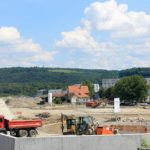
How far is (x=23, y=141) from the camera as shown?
17312 millimetres

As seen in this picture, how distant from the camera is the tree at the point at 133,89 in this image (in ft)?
454

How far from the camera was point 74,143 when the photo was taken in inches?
712

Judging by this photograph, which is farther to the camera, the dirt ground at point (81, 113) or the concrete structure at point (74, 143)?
the dirt ground at point (81, 113)

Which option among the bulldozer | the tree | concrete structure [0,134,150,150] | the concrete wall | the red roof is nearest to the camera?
concrete structure [0,134,150,150]

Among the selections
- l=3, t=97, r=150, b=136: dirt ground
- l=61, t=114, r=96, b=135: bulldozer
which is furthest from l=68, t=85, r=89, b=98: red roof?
l=61, t=114, r=96, b=135: bulldozer

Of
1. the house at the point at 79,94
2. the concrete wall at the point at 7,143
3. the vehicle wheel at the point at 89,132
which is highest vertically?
the house at the point at 79,94

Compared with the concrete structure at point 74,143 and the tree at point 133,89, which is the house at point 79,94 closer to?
the tree at point 133,89

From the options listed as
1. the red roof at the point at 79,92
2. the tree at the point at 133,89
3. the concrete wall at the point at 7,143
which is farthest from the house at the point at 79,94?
the concrete wall at the point at 7,143

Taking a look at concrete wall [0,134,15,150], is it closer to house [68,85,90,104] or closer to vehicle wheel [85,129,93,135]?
vehicle wheel [85,129,93,135]

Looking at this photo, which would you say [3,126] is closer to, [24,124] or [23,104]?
[24,124]

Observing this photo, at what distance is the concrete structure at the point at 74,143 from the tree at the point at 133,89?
119650 millimetres

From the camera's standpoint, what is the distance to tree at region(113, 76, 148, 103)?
454 ft

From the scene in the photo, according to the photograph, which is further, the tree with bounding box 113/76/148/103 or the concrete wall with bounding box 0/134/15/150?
the tree with bounding box 113/76/148/103

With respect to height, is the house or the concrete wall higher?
the house
